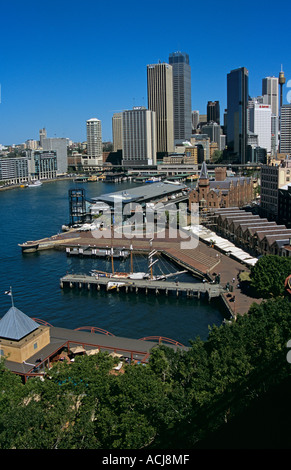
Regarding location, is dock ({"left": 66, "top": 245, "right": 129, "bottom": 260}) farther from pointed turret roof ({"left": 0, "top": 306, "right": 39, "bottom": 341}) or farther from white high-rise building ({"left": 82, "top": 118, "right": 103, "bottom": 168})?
white high-rise building ({"left": 82, "top": 118, "right": 103, "bottom": 168})

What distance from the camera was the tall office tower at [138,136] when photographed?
165500mm

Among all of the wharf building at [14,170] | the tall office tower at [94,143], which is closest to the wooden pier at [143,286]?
the wharf building at [14,170]

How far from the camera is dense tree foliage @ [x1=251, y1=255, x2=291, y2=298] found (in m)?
27.8

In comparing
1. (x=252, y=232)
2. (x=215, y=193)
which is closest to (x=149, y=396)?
(x=252, y=232)

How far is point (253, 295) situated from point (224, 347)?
1365 cm

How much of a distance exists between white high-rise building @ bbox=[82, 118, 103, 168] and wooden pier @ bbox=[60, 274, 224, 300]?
15126cm

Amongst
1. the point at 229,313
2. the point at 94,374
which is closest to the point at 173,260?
the point at 229,313

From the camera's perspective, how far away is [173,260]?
39906 millimetres

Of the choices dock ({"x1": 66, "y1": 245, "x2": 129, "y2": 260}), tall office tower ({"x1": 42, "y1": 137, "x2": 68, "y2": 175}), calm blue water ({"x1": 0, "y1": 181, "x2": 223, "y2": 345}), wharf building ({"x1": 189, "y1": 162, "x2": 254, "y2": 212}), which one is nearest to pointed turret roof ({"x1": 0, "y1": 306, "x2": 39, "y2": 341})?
calm blue water ({"x1": 0, "y1": 181, "x2": 223, "y2": 345})

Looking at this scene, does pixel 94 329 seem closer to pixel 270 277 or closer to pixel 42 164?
pixel 270 277

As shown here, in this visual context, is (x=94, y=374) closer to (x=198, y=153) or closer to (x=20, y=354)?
(x=20, y=354)

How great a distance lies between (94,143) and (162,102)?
31.7 metres

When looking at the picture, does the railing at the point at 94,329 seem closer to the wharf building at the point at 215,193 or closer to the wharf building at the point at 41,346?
the wharf building at the point at 41,346

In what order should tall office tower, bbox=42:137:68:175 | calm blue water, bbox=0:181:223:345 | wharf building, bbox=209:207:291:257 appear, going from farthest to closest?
tall office tower, bbox=42:137:68:175, wharf building, bbox=209:207:291:257, calm blue water, bbox=0:181:223:345
